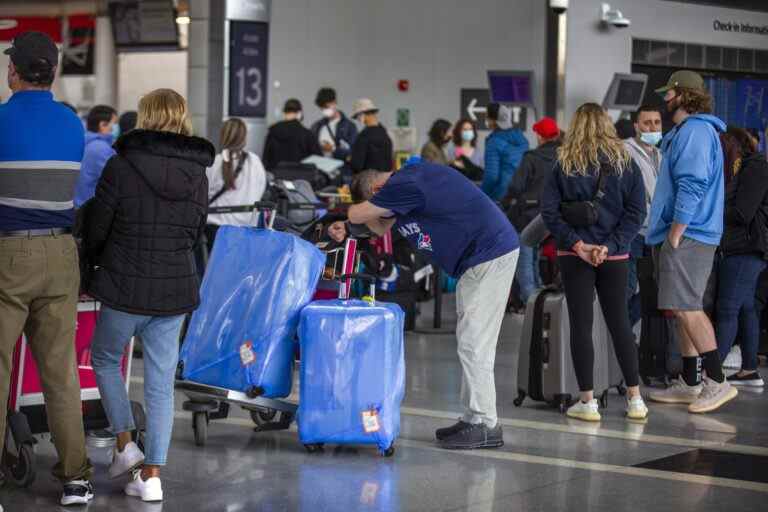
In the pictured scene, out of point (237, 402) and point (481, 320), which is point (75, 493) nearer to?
point (237, 402)

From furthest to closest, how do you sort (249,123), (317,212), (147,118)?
1. (249,123)
2. (317,212)
3. (147,118)

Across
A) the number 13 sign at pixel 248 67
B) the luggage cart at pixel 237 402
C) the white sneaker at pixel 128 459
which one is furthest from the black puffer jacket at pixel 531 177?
the number 13 sign at pixel 248 67

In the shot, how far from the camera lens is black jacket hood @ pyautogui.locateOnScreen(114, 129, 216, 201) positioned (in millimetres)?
5328

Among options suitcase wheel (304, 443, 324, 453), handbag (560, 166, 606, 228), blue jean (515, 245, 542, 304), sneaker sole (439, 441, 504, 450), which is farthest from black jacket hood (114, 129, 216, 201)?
blue jean (515, 245, 542, 304)

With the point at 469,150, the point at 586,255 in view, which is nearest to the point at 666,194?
the point at 586,255

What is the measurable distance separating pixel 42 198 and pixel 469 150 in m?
10.3

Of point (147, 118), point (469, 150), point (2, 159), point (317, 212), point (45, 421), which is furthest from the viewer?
point (469, 150)

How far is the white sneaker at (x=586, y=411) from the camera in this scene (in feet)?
24.5

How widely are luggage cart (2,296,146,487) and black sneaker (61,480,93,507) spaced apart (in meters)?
0.33

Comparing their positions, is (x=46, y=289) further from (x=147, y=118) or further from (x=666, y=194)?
(x=666, y=194)

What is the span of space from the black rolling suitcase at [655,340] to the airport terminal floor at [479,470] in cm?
80

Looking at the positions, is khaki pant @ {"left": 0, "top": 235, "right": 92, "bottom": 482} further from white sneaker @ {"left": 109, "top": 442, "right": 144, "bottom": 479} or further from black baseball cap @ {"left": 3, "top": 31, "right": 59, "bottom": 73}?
black baseball cap @ {"left": 3, "top": 31, "right": 59, "bottom": 73}

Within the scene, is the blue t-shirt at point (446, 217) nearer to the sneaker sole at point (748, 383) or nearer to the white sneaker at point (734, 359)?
the sneaker sole at point (748, 383)

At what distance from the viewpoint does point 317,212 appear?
1030 cm
